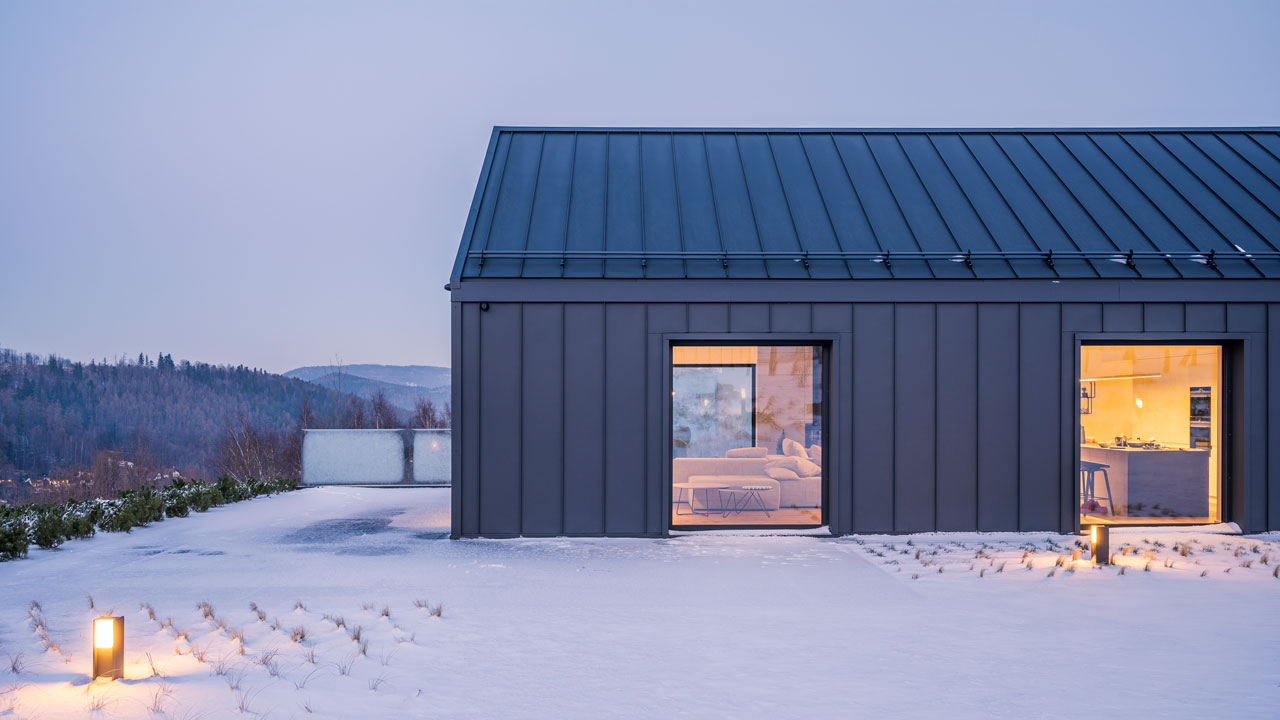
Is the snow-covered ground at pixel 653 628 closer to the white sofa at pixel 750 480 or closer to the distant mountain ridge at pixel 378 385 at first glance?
the white sofa at pixel 750 480

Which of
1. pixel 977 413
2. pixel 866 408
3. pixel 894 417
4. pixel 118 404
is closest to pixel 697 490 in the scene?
pixel 866 408

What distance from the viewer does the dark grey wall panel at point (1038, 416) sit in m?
7.57

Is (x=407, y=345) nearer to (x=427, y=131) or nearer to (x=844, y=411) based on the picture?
(x=844, y=411)

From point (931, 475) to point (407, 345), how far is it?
1127 inches

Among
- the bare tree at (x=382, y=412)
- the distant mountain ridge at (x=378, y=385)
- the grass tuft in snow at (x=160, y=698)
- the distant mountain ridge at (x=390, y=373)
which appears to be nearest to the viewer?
the grass tuft in snow at (x=160, y=698)

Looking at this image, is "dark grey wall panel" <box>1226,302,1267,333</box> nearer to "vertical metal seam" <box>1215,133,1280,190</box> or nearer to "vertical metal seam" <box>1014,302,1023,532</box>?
"vertical metal seam" <box>1014,302,1023,532</box>

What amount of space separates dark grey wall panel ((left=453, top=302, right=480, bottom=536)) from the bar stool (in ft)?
21.9

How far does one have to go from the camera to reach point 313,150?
139 ft

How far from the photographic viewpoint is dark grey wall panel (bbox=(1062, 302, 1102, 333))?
7633 mm

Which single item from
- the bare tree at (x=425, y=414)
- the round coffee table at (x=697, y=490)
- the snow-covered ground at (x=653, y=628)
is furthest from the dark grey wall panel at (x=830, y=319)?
the bare tree at (x=425, y=414)

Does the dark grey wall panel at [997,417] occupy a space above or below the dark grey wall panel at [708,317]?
below

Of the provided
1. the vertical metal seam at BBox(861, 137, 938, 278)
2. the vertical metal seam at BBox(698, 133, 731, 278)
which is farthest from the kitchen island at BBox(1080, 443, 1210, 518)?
the vertical metal seam at BBox(698, 133, 731, 278)

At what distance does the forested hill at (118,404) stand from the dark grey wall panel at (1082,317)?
31276 millimetres

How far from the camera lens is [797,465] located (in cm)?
786
